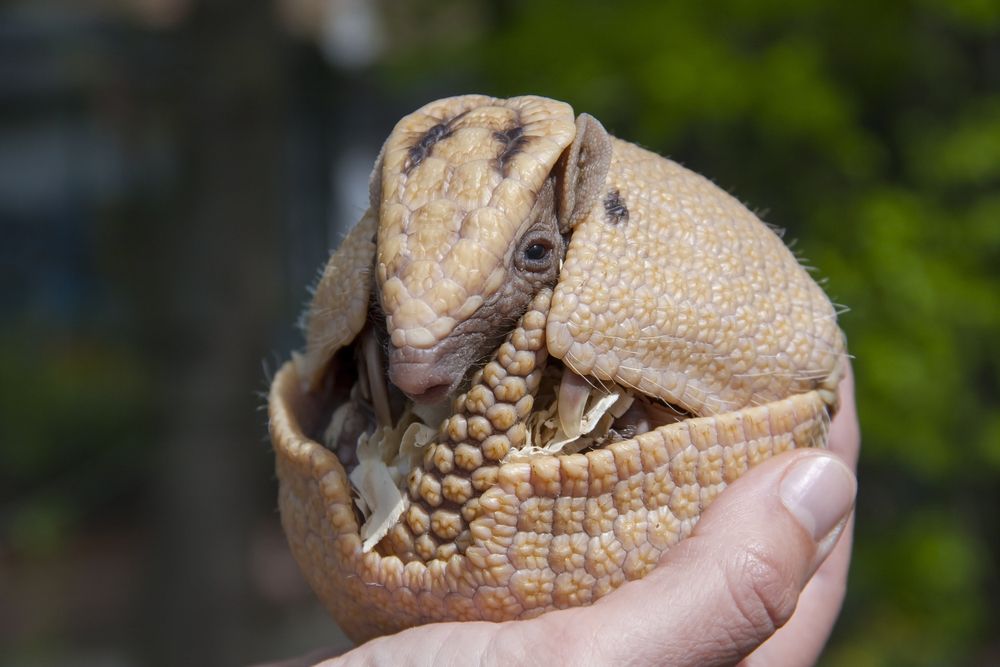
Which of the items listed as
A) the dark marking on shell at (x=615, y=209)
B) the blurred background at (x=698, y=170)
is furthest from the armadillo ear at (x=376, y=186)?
the blurred background at (x=698, y=170)

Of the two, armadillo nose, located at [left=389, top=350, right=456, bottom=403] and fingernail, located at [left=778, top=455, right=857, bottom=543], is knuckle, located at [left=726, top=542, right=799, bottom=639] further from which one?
armadillo nose, located at [left=389, top=350, right=456, bottom=403]

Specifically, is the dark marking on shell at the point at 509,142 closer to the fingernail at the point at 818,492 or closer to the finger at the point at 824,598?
the fingernail at the point at 818,492

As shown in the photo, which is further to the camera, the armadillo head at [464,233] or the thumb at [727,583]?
the thumb at [727,583]

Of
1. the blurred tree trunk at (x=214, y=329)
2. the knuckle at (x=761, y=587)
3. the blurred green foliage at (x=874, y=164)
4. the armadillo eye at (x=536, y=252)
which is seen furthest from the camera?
the blurred tree trunk at (x=214, y=329)

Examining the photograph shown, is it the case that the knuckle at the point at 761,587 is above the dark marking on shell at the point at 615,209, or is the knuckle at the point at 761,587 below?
below

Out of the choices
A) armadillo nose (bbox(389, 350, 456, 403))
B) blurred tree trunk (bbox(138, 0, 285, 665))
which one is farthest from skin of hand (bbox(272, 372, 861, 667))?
blurred tree trunk (bbox(138, 0, 285, 665))

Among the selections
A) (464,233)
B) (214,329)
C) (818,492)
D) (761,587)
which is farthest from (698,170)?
(464,233)

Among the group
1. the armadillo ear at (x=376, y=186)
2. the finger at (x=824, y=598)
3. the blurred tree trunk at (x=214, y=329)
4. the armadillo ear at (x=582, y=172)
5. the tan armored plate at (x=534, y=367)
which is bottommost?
the blurred tree trunk at (x=214, y=329)

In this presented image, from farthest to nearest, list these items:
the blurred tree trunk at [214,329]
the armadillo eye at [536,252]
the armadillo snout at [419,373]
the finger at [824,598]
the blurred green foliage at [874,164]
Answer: the blurred tree trunk at [214,329] → the blurred green foliage at [874,164] → the finger at [824,598] → the armadillo eye at [536,252] → the armadillo snout at [419,373]

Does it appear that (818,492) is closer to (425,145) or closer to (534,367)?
(534,367)
